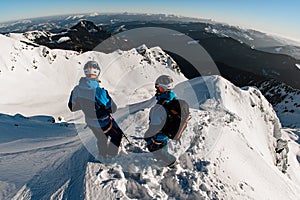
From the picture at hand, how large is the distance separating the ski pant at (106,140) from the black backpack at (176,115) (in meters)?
1.16

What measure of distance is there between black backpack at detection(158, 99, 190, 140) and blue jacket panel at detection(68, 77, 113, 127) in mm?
1288

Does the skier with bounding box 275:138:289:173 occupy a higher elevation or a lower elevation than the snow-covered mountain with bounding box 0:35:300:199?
lower

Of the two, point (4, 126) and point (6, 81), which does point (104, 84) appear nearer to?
point (6, 81)

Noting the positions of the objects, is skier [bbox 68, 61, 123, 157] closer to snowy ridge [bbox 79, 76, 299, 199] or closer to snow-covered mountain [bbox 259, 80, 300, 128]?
snowy ridge [bbox 79, 76, 299, 199]

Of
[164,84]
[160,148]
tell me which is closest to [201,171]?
[160,148]

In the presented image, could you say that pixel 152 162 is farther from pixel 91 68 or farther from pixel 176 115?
pixel 91 68

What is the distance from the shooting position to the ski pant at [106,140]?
5.70 meters

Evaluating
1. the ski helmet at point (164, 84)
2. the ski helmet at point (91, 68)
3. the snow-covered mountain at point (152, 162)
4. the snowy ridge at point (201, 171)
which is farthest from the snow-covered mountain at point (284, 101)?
the ski helmet at point (91, 68)

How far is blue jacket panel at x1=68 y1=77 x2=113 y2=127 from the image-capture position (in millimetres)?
5293

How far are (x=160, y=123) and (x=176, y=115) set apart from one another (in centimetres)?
47

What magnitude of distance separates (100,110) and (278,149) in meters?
13.7

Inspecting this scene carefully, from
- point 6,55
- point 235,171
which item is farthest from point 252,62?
point 235,171

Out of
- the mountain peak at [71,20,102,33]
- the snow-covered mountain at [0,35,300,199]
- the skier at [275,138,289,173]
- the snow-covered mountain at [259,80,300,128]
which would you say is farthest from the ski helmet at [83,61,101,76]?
the mountain peak at [71,20,102,33]

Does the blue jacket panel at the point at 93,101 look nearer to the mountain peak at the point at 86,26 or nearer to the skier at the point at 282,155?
the skier at the point at 282,155
